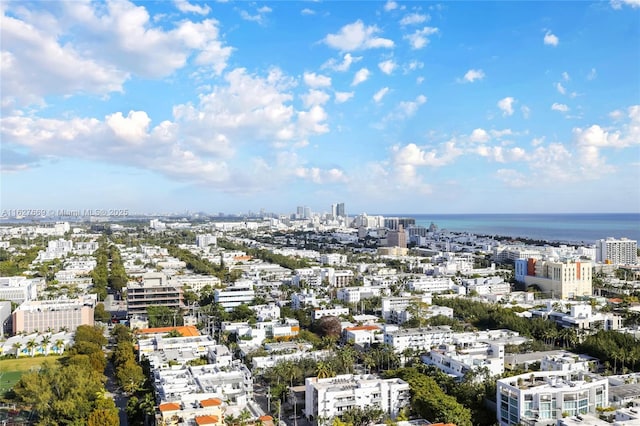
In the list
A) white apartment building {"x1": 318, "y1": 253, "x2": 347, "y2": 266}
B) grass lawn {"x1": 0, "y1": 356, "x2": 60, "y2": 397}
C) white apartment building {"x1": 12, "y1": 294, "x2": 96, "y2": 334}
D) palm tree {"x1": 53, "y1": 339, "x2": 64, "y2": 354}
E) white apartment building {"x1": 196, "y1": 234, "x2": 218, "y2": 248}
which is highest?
white apartment building {"x1": 196, "y1": 234, "x2": 218, "y2": 248}

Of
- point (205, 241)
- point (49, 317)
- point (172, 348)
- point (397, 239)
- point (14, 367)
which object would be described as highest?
point (397, 239)

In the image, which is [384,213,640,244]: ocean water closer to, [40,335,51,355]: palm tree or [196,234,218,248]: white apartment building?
[196,234,218,248]: white apartment building

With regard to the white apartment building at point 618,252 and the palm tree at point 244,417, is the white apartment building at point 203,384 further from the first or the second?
the white apartment building at point 618,252

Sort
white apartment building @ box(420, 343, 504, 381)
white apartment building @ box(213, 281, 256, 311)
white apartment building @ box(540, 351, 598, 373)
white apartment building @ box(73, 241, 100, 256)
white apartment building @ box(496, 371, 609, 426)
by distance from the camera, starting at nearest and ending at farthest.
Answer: white apartment building @ box(496, 371, 609, 426) → white apartment building @ box(420, 343, 504, 381) → white apartment building @ box(540, 351, 598, 373) → white apartment building @ box(213, 281, 256, 311) → white apartment building @ box(73, 241, 100, 256)

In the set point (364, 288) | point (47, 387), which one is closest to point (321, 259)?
point (364, 288)

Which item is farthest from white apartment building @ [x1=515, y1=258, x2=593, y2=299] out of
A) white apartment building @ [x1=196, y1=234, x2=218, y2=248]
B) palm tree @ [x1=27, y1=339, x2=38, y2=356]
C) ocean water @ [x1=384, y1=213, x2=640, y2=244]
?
white apartment building @ [x1=196, y1=234, x2=218, y2=248]

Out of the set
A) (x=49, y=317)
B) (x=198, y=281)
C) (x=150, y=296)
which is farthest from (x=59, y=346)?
(x=198, y=281)

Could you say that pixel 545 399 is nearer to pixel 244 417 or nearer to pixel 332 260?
pixel 244 417
